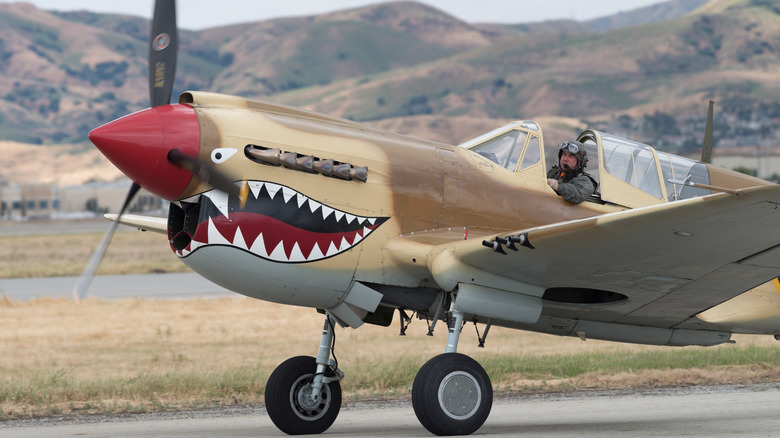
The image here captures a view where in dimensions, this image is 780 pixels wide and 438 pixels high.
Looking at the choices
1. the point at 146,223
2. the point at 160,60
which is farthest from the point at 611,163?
the point at 146,223

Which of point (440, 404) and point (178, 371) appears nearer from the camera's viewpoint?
point (440, 404)

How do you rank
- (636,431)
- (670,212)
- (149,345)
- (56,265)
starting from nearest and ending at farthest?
(670,212) → (636,431) → (149,345) → (56,265)

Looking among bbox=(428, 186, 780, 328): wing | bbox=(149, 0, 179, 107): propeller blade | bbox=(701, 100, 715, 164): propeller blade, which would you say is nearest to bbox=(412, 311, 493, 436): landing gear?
bbox=(428, 186, 780, 328): wing

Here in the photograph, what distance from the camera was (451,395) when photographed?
920 cm

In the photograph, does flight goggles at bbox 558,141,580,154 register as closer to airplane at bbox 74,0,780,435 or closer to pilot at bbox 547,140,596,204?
pilot at bbox 547,140,596,204

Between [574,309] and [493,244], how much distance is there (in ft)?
5.74

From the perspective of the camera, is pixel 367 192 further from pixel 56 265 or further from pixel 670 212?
pixel 56 265

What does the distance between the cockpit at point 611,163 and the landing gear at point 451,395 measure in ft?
7.04

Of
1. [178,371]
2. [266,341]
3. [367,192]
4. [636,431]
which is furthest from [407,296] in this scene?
[266,341]

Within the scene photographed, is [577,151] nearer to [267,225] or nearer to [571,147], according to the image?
[571,147]

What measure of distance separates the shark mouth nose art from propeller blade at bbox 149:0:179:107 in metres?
1.27

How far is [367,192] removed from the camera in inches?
376

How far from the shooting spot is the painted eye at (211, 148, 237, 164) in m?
9.05

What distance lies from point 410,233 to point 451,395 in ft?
5.22
